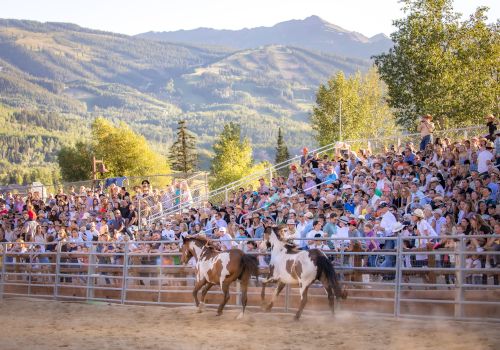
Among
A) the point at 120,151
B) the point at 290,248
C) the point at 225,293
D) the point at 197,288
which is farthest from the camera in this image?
the point at 120,151

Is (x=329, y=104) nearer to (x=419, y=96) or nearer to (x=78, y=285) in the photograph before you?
(x=419, y=96)

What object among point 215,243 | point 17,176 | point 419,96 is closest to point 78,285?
point 215,243

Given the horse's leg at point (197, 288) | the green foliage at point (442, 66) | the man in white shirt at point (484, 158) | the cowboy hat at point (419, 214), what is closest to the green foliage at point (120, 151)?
the green foliage at point (442, 66)

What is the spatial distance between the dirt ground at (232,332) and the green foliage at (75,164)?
8208 cm

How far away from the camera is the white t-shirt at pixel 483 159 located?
17.1 m

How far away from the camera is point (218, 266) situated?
14898 millimetres

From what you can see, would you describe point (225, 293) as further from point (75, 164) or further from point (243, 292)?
point (75, 164)

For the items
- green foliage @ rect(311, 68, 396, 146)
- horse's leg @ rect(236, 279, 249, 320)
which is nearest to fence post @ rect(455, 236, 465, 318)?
horse's leg @ rect(236, 279, 249, 320)

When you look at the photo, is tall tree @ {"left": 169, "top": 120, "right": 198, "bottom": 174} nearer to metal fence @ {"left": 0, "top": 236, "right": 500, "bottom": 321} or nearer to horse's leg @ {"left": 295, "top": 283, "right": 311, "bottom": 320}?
metal fence @ {"left": 0, "top": 236, "right": 500, "bottom": 321}

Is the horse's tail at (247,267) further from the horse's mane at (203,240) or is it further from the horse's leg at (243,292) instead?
the horse's mane at (203,240)

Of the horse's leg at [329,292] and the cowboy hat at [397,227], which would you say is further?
the cowboy hat at [397,227]

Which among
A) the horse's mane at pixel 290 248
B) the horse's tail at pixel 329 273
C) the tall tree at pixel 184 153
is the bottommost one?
the horse's tail at pixel 329 273

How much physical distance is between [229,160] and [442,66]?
2481 inches

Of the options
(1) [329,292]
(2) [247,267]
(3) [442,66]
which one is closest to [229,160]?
(3) [442,66]
